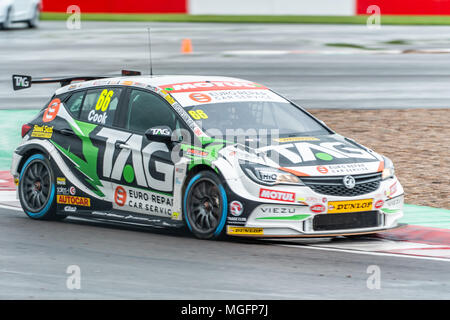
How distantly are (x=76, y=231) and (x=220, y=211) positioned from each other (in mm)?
1790

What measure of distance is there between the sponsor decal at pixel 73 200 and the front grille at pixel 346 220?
2.63 m

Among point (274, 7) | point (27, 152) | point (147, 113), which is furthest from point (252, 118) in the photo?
point (274, 7)

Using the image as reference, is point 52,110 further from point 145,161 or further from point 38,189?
point 145,161

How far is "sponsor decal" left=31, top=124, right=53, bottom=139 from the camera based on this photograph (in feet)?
37.2

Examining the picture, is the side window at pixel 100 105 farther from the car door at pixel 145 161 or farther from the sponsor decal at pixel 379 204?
the sponsor decal at pixel 379 204

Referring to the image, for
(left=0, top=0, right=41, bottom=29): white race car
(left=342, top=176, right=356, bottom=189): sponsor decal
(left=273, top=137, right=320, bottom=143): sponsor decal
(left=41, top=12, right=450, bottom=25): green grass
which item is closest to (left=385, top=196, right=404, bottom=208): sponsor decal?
(left=342, top=176, right=356, bottom=189): sponsor decal

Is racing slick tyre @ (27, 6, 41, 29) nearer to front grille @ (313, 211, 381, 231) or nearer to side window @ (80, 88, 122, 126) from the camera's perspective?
side window @ (80, 88, 122, 126)

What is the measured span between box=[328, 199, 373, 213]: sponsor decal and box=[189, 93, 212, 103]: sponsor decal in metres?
1.80

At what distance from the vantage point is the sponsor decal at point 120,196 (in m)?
10.4

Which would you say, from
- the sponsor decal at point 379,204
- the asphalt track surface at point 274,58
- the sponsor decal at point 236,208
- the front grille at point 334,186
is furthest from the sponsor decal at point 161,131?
the asphalt track surface at point 274,58

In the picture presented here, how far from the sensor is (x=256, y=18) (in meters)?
43.1

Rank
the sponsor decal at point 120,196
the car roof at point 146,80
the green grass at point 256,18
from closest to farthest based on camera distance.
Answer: the sponsor decal at point 120,196, the car roof at point 146,80, the green grass at point 256,18
